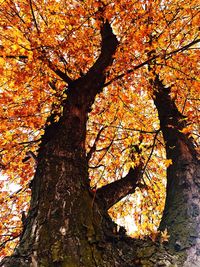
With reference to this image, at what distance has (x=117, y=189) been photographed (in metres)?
3.97

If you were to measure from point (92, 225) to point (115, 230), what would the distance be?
1.06 feet

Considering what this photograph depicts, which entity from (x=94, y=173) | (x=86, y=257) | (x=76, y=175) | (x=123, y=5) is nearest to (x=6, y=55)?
(x=123, y=5)

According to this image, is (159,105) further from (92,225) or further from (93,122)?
(92,225)

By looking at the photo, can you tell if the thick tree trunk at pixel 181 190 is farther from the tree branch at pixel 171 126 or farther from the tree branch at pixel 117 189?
the tree branch at pixel 117 189

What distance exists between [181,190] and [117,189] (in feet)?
3.12

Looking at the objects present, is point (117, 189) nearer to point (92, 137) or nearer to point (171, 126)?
point (171, 126)

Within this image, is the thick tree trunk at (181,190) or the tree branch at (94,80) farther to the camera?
the tree branch at (94,80)

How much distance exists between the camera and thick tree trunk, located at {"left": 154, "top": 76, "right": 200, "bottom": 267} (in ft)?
9.09

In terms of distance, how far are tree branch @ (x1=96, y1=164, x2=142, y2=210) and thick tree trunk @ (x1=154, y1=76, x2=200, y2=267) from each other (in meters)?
0.66

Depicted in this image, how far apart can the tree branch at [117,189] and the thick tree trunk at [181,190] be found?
0.66 metres

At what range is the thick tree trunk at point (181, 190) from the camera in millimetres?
2770

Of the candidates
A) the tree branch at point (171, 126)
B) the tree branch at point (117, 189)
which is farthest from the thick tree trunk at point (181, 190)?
the tree branch at point (117, 189)

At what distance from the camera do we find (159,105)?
5480mm

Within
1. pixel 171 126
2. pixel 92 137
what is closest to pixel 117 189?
pixel 171 126
